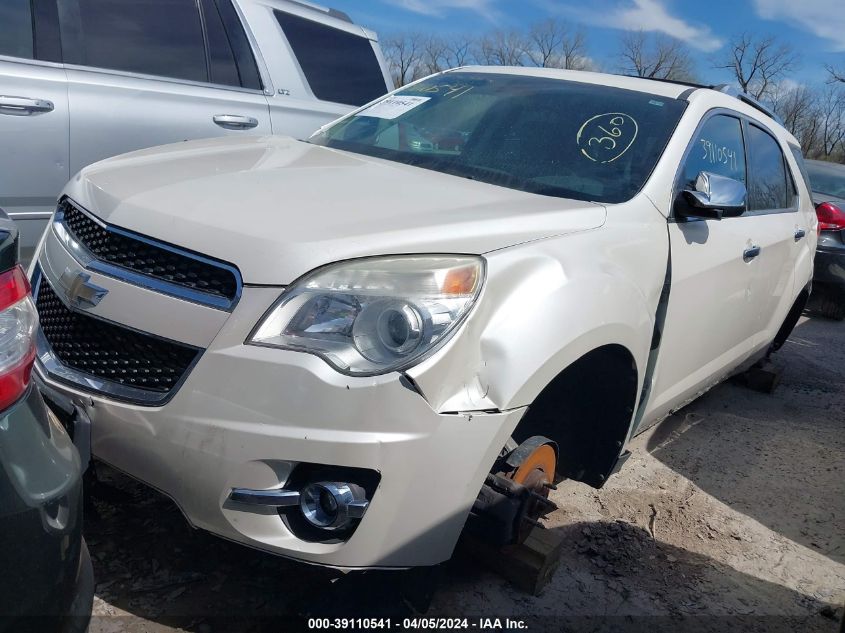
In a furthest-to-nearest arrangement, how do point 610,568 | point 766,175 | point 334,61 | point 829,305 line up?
1. point 829,305
2. point 334,61
3. point 766,175
4. point 610,568

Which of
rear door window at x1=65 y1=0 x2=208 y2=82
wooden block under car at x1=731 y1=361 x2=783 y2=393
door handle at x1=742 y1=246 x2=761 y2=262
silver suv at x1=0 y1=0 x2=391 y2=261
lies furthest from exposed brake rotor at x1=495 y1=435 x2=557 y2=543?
rear door window at x1=65 y1=0 x2=208 y2=82

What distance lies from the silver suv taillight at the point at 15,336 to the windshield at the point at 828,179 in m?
9.14

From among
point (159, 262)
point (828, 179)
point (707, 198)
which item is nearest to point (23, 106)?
point (159, 262)

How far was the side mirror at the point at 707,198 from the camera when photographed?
2.80 meters

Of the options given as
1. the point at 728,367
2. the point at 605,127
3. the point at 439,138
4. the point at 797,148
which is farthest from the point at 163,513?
the point at 797,148

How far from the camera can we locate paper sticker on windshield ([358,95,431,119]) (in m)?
3.49

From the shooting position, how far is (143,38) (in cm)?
411

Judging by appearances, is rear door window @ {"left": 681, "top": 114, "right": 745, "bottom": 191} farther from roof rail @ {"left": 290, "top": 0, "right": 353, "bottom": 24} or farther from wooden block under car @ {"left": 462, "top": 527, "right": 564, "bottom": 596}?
roof rail @ {"left": 290, "top": 0, "right": 353, "bottom": 24}

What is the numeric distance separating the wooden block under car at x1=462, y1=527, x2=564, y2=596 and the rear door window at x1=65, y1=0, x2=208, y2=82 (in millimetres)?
3103

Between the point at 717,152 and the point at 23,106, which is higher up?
the point at 717,152

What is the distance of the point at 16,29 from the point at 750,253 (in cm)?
362

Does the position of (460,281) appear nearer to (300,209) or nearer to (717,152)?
(300,209)

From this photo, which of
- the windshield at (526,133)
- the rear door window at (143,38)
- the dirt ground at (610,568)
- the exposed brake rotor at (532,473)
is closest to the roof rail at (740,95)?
the windshield at (526,133)

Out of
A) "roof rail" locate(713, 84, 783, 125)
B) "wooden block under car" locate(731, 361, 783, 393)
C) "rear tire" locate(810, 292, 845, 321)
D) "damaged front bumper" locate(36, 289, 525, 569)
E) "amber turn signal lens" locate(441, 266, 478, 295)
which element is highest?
"roof rail" locate(713, 84, 783, 125)
